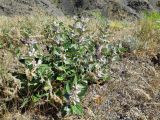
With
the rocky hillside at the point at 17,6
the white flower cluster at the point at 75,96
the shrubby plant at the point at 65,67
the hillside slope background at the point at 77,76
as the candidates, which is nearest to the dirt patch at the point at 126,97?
the hillside slope background at the point at 77,76

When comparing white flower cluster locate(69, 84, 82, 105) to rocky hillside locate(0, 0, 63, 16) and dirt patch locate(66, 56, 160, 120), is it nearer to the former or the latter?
dirt patch locate(66, 56, 160, 120)

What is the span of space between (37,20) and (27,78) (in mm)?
2460

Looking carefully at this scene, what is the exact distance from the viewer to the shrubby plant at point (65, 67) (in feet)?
14.4

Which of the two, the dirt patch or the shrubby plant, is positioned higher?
the shrubby plant

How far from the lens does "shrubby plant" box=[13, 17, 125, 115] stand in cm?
438

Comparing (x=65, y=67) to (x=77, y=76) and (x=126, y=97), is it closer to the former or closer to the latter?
(x=77, y=76)

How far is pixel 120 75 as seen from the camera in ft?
17.1

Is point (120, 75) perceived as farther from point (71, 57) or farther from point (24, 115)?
point (24, 115)

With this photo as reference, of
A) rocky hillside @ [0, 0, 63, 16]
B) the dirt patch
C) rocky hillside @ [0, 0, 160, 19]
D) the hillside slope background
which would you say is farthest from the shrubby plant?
rocky hillside @ [0, 0, 160, 19]

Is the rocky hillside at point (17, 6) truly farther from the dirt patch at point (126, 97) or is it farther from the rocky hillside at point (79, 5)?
the dirt patch at point (126, 97)

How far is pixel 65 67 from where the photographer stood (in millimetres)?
4535

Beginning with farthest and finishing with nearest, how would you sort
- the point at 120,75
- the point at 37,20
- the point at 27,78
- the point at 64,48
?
the point at 37,20, the point at 120,75, the point at 64,48, the point at 27,78

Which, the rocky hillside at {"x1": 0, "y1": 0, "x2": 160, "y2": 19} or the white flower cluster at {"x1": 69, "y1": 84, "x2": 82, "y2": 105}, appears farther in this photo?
the rocky hillside at {"x1": 0, "y1": 0, "x2": 160, "y2": 19}

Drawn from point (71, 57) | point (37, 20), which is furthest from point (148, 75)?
point (37, 20)
